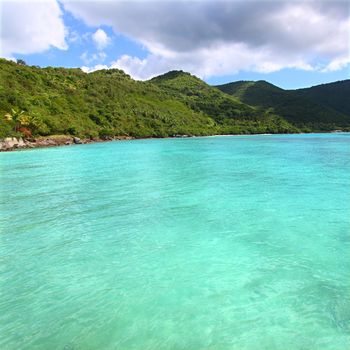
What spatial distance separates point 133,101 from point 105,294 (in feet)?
411

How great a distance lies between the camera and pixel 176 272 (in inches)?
330

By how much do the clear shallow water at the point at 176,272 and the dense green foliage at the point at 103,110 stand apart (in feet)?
181

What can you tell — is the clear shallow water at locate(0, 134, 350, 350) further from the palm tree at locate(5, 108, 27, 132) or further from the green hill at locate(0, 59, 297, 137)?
the palm tree at locate(5, 108, 27, 132)

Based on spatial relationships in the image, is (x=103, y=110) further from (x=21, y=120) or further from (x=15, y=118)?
(x=15, y=118)

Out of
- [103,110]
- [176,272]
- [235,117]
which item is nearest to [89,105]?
[103,110]

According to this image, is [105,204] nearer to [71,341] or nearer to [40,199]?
[40,199]

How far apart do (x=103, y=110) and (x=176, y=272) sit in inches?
4000

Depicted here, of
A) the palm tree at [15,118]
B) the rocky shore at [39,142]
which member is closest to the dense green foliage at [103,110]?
the palm tree at [15,118]

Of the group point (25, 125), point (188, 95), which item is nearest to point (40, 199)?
point (25, 125)

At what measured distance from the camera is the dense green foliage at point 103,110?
76062 millimetres

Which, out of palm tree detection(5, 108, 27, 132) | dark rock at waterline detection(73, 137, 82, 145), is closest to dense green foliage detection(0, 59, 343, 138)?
palm tree detection(5, 108, 27, 132)

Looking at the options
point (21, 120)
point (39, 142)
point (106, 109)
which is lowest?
point (39, 142)

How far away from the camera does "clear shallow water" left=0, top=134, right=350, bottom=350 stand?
5.91 m

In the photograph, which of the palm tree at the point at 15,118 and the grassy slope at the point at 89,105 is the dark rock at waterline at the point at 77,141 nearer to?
the grassy slope at the point at 89,105
